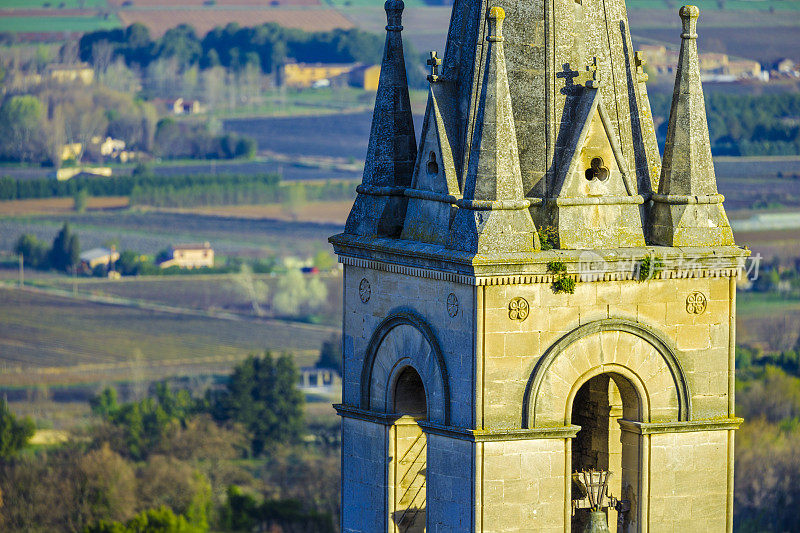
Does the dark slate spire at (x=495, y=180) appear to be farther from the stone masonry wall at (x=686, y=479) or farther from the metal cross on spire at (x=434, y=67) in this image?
the stone masonry wall at (x=686, y=479)

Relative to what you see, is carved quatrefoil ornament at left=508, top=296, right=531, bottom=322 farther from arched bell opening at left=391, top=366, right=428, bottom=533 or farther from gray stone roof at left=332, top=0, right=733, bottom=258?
arched bell opening at left=391, top=366, right=428, bottom=533

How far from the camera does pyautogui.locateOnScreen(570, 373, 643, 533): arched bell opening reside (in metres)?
38.8

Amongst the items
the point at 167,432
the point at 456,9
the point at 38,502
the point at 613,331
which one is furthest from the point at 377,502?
the point at 167,432

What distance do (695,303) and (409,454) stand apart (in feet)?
21.0

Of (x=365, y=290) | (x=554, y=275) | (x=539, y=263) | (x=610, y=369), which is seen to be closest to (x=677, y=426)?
(x=610, y=369)

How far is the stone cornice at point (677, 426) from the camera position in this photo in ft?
125

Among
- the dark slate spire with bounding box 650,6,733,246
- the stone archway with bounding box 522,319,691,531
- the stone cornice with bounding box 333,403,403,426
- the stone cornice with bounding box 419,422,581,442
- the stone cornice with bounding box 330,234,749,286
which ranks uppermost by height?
the dark slate spire with bounding box 650,6,733,246

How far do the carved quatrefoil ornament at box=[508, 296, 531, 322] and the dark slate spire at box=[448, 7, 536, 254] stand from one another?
948mm

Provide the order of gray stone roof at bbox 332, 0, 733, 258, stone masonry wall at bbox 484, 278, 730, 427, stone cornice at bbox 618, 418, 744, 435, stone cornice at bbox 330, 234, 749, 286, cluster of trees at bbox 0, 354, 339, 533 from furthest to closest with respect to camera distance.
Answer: cluster of trees at bbox 0, 354, 339, 533 → stone cornice at bbox 618, 418, 744, 435 → stone masonry wall at bbox 484, 278, 730, 427 → gray stone roof at bbox 332, 0, 733, 258 → stone cornice at bbox 330, 234, 749, 286

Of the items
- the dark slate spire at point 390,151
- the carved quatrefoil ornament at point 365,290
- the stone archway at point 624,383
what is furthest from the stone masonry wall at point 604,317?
the carved quatrefoil ornament at point 365,290

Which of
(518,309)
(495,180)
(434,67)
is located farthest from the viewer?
(434,67)

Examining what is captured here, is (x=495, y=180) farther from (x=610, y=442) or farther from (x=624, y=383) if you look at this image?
(x=610, y=442)

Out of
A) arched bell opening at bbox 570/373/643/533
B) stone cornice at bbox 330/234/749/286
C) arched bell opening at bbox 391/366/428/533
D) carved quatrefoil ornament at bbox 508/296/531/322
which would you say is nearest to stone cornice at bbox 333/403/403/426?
arched bell opening at bbox 391/366/428/533

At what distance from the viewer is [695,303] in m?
38.3
